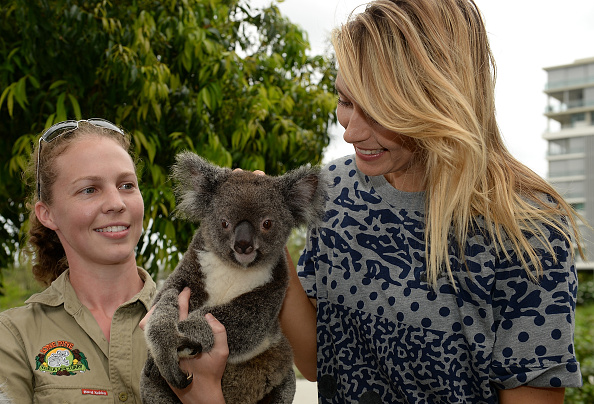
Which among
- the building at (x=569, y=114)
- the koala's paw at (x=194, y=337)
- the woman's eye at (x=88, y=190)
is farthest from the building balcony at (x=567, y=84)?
the koala's paw at (x=194, y=337)

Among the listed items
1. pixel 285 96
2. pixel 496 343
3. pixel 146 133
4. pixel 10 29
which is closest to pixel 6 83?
pixel 10 29

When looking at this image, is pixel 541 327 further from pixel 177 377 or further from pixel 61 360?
pixel 61 360

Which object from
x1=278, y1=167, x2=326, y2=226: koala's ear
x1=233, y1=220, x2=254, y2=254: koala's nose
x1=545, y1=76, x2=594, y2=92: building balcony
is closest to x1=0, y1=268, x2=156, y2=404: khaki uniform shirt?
x1=233, y1=220, x2=254, y2=254: koala's nose

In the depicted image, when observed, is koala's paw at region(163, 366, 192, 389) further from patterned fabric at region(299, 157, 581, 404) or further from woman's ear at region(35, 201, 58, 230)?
woman's ear at region(35, 201, 58, 230)

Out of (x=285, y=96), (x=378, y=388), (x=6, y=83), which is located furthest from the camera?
(x=285, y=96)

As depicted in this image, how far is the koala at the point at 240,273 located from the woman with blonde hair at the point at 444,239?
0.66 feet

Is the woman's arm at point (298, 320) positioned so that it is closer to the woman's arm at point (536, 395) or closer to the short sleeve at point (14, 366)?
the woman's arm at point (536, 395)

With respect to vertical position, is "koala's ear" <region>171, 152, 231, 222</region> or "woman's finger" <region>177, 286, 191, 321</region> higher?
"koala's ear" <region>171, 152, 231, 222</region>

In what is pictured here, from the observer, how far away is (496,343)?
153cm

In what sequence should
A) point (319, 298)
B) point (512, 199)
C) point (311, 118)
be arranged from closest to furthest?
point (512, 199) → point (319, 298) → point (311, 118)

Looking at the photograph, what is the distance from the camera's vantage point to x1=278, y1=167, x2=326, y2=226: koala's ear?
5.62 ft

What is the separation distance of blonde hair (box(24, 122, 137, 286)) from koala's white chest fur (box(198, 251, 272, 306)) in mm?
569

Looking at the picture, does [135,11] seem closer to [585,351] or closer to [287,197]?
[287,197]

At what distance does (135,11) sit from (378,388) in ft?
7.25
